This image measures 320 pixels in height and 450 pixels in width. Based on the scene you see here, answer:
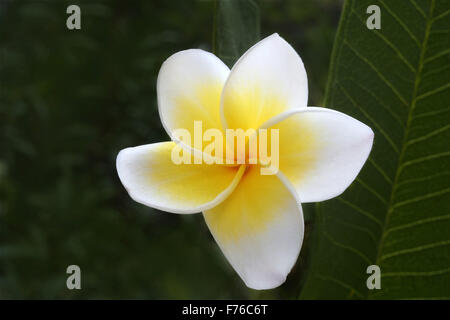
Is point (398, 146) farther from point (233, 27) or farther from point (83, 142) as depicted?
point (83, 142)

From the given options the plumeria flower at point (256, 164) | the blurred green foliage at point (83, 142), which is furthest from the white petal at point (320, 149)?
the blurred green foliage at point (83, 142)

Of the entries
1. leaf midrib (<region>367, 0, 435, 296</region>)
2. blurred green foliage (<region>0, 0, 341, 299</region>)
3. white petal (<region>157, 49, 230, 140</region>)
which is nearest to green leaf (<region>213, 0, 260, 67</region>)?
white petal (<region>157, 49, 230, 140</region>)

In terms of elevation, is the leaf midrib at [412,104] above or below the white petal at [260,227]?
above

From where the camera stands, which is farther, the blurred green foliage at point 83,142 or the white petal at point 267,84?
the blurred green foliage at point 83,142

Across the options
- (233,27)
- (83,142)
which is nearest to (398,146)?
(233,27)

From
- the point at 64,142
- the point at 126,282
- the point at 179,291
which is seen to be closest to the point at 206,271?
the point at 179,291

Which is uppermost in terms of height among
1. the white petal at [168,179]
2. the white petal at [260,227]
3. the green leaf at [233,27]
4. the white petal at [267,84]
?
the green leaf at [233,27]

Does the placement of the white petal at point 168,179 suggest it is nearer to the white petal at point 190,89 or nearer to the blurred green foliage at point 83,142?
the white petal at point 190,89
